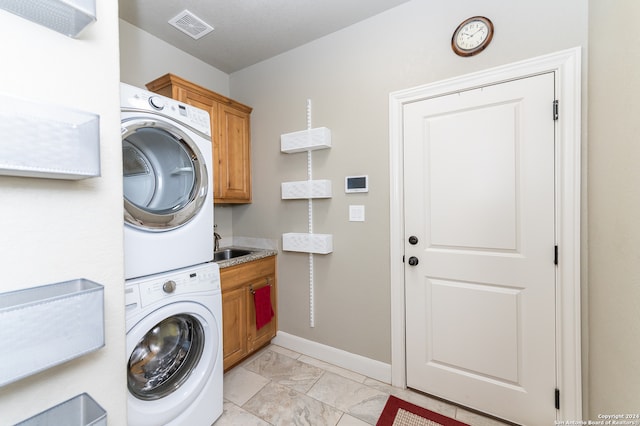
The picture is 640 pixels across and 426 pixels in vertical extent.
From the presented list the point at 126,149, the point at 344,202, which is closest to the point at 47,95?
the point at 126,149

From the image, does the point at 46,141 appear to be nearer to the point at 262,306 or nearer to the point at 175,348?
the point at 175,348

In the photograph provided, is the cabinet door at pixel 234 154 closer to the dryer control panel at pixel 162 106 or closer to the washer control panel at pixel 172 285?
the dryer control panel at pixel 162 106

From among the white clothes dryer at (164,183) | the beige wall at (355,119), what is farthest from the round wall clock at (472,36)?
the white clothes dryer at (164,183)

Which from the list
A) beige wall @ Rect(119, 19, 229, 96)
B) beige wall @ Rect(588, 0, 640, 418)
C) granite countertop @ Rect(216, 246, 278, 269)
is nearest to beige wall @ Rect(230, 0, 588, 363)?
granite countertop @ Rect(216, 246, 278, 269)

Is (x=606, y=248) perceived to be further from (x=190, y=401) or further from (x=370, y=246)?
(x=190, y=401)

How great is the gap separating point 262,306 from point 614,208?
2.19 meters

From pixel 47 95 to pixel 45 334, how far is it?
723 millimetres

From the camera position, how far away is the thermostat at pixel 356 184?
6.52 feet

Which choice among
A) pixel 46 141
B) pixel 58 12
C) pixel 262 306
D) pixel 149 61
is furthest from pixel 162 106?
pixel 262 306

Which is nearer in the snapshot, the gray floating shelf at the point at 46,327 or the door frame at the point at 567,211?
the gray floating shelf at the point at 46,327

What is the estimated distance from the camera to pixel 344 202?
6.88ft

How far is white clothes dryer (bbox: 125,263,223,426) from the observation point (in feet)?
3.95

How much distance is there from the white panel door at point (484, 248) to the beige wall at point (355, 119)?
0.65 feet

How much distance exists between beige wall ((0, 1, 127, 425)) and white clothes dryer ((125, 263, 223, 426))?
8.8 inches
